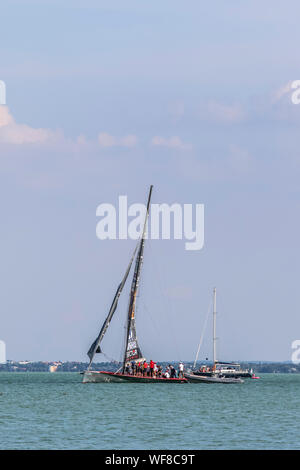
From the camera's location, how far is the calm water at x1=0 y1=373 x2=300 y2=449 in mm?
60188

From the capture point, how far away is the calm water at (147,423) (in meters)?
60.2

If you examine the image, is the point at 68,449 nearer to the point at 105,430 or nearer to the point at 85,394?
the point at 105,430

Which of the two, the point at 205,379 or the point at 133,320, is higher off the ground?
the point at 133,320

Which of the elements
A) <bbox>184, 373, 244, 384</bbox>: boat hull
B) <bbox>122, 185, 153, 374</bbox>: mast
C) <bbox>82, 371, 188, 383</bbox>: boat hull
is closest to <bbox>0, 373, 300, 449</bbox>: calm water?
<bbox>82, 371, 188, 383</bbox>: boat hull

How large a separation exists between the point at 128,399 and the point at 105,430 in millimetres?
35751

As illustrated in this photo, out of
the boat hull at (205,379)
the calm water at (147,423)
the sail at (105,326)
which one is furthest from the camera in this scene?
the boat hull at (205,379)

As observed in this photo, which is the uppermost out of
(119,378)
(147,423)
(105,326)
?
(105,326)

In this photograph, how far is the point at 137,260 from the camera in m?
139

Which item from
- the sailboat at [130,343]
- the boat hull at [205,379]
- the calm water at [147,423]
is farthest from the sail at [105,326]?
the calm water at [147,423]

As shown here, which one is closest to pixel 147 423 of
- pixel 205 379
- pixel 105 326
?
pixel 105 326

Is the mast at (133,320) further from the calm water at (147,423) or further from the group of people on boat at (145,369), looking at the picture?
the calm water at (147,423)

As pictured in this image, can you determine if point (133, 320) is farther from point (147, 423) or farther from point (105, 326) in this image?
point (147, 423)

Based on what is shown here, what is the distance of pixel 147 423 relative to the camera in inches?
2881
